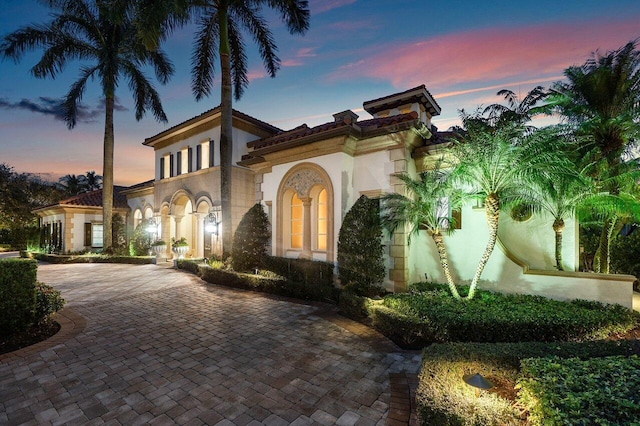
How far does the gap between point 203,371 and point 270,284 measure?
525 cm

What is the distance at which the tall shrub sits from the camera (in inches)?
319

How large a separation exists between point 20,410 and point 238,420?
9.39 ft

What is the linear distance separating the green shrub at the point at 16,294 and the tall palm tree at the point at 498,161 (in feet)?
33.2

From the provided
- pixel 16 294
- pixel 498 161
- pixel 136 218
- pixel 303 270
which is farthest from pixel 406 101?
pixel 136 218

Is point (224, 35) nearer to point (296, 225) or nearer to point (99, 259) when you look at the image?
point (296, 225)

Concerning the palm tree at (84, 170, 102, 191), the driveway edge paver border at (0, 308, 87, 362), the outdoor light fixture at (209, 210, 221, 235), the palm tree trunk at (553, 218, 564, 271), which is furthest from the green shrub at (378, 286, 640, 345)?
the palm tree at (84, 170, 102, 191)

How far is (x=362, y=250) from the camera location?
8148 mm

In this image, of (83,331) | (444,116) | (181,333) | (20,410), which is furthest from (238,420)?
(444,116)

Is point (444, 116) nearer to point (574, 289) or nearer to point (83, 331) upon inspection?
point (574, 289)

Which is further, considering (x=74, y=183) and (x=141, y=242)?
(x=74, y=183)

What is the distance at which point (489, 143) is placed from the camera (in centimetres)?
650

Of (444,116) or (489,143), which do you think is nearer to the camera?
(489,143)

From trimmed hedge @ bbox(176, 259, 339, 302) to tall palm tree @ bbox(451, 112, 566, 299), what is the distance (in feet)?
13.9

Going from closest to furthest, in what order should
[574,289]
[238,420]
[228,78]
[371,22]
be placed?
1. [238,420]
2. [574,289]
3. [371,22]
4. [228,78]
